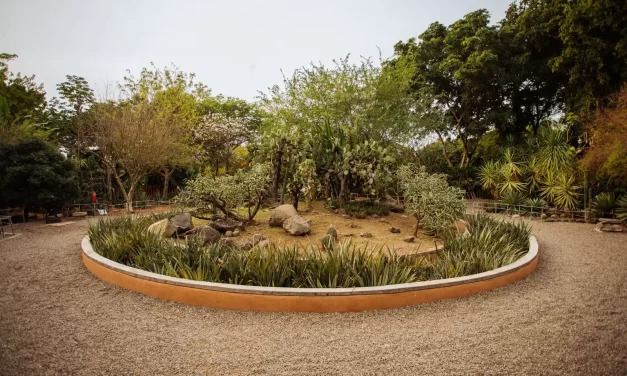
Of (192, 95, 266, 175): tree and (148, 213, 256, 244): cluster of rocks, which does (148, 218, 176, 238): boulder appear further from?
(192, 95, 266, 175): tree

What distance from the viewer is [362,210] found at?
32.5 ft

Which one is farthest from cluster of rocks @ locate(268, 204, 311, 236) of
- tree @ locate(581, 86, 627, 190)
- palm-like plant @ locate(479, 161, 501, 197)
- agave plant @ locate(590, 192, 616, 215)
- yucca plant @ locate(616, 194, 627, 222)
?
palm-like plant @ locate(479, 161, 501, 197)

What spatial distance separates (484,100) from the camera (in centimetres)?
2227

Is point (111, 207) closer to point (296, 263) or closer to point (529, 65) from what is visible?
point (296, 263)

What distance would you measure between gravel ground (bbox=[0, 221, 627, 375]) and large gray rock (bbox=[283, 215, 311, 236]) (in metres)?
3.49

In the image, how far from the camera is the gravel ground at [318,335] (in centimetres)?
337

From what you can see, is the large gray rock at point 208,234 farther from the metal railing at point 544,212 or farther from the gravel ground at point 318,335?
the metal railing at point 544,212

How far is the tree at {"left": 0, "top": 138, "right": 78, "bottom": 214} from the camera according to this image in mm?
12164

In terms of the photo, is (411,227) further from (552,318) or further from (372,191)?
(552,318)

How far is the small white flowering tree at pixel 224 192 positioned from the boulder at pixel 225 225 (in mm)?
267

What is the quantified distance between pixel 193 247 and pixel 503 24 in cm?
2257

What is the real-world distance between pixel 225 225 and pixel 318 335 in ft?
16.3

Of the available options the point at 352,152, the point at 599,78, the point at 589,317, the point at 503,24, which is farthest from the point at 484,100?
the point at 589,317

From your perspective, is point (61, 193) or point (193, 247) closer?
point (193, 247)
